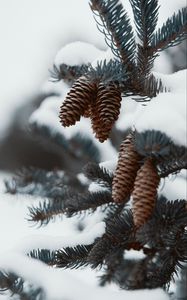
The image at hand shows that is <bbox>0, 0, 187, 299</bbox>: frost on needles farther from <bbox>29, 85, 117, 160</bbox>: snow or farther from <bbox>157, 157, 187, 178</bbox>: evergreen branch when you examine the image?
<bbox>29, 85, 117, 160</bbox>: snow

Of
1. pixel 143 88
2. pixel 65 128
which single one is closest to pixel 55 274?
pixel 143 88

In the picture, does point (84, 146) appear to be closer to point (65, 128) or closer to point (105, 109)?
point (65, 128)

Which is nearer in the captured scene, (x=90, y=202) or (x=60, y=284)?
(x=60, y=284)

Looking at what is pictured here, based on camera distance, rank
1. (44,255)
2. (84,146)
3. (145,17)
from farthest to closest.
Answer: (84,146) < (44,255) < (145,17)

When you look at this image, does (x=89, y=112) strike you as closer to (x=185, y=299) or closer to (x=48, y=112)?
(x=185, y=299)

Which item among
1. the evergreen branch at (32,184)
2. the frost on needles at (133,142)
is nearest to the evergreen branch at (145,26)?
the frost on needles at (133,142)
